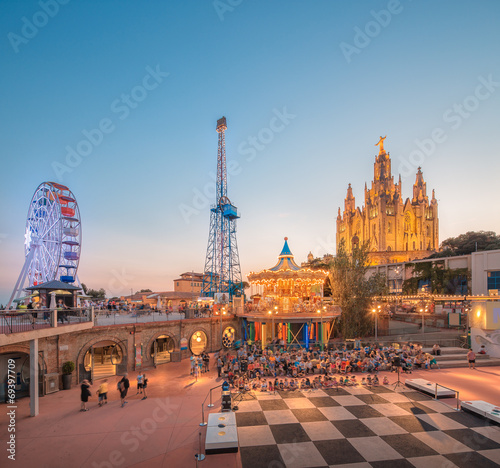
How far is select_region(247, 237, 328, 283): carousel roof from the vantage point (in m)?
27.1

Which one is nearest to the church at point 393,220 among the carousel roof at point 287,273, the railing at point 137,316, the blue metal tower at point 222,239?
the blue metal tower at point 222,239

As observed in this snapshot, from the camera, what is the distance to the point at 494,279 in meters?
37.7

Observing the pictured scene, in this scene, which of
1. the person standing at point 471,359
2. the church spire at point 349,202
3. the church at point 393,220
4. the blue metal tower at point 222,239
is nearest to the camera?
the person standing at point 471,359

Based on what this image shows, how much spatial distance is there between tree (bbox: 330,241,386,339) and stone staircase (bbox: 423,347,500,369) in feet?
20.6

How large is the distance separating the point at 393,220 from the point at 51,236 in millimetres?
86481

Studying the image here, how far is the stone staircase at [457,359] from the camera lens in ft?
69.5

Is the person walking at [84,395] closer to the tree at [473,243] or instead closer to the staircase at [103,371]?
the staircase at [103,371]

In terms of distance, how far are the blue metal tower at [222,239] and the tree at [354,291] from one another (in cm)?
2835

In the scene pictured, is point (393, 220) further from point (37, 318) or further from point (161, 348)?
point (37, 318)

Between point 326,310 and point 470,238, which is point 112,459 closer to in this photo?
point 326,310

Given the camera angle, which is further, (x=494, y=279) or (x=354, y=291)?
(x=494, y=279)

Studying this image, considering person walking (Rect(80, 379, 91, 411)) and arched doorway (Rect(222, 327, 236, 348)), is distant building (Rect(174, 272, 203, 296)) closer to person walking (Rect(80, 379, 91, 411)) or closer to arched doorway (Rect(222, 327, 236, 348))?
arched doorway (Rect(222, 327, 236, 348))

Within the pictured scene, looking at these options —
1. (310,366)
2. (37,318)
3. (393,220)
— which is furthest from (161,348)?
(393,220)

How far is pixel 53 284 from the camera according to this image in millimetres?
17453
